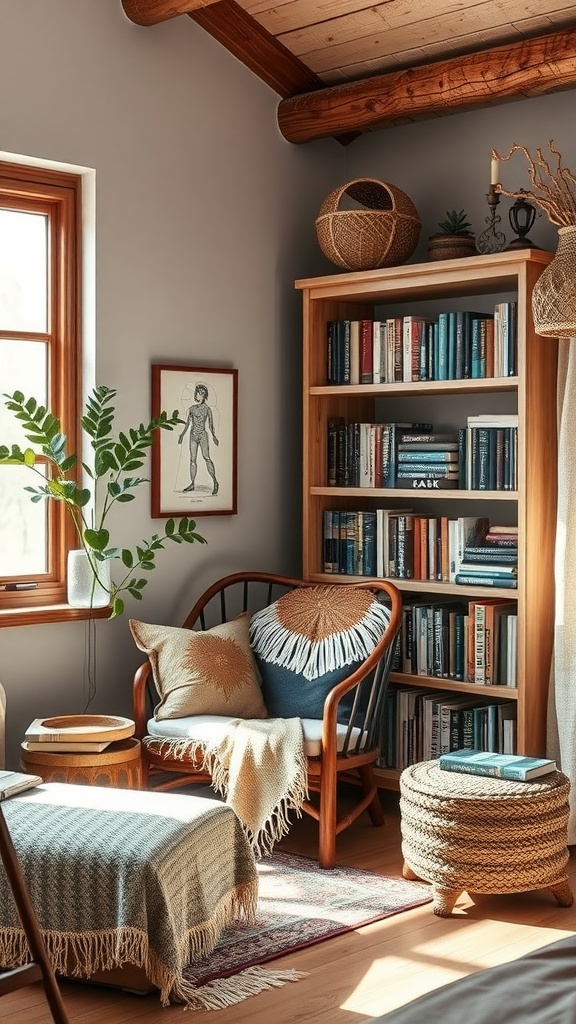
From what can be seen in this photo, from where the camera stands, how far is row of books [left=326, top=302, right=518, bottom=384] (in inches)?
168

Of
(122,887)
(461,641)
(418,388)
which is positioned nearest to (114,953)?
(122,887)

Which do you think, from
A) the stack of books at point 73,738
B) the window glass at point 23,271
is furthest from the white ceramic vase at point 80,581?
the window glass at point 23,271

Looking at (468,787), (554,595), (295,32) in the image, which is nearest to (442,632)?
(554,595)

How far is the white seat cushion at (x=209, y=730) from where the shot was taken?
396cm

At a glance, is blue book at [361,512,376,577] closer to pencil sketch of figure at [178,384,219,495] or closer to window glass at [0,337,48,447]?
pencil sketch of figure at [178,384,219,495]

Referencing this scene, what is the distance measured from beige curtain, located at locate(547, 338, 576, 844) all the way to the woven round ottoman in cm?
50

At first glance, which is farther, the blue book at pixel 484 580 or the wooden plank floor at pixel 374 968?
the blue book at pixel 484 580

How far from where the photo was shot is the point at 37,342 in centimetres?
435

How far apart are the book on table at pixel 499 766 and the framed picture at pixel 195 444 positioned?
4.87ft

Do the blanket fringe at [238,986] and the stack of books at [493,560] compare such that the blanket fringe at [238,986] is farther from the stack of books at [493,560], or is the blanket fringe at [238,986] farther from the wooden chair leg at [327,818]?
the stack of books at [493,560]

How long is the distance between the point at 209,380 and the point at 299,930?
2.14 m

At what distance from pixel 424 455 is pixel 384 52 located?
5.02 ft

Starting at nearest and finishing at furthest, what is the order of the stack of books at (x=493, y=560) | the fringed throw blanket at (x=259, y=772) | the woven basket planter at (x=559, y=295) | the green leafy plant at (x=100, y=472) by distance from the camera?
the woven basket planter at (x=559, y=295)
the fringed throw blanket at (x=259, y=772)
the green leafy plant at (x=100, y=472)
the stack of books at (x=493, y=560)

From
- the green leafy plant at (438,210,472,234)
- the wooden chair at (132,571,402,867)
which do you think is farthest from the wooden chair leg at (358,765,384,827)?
the green leafy plant at (438,210,472,234)
